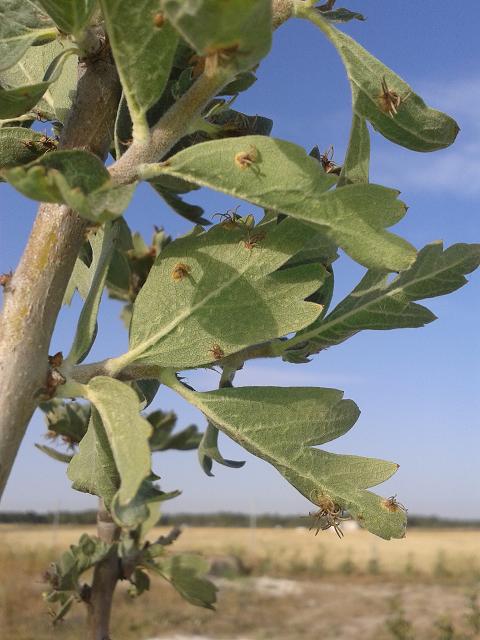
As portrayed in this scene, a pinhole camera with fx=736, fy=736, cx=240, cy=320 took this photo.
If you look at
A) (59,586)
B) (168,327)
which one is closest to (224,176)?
(168,327)

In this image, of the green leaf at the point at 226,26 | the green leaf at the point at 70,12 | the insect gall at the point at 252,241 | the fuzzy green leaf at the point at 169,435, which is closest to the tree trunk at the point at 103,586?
the fuzzy green leaf at the point at 169,435

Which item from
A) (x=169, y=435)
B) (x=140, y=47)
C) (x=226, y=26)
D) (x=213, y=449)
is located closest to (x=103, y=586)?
(x=169, y=435)

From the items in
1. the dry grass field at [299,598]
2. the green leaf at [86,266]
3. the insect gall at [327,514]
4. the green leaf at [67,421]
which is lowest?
the dry grass field at [299,598]

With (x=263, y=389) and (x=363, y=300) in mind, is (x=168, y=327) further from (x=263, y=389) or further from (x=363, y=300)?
(x=363, y=300)

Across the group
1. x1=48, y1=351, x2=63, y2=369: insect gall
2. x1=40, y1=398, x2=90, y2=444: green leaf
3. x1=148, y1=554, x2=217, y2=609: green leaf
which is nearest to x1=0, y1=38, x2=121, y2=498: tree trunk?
x1=48, y1=351, x2=63, y2=369: insect gall

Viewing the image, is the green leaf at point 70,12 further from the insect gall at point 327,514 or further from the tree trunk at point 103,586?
the tree trunk at point 103,586
